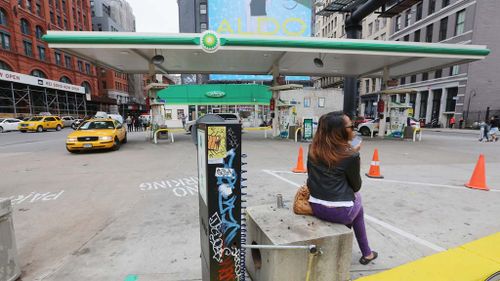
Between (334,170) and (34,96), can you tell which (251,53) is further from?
(34,96)

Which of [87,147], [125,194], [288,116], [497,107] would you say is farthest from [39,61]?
[497,107]

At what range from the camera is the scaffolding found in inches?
1185

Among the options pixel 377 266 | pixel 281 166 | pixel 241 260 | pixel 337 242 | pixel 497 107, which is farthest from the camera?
pixel 497 107

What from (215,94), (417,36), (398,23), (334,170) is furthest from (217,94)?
(398,23)

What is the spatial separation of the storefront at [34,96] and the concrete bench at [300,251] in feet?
127

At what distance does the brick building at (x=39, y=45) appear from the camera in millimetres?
32844

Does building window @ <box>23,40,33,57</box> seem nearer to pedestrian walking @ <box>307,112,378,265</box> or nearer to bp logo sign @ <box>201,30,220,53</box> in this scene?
bp logo sign @ <box>201,30,220,53</box>

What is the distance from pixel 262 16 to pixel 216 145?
31.4 metres

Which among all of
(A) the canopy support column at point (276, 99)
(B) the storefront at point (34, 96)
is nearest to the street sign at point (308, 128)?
(A) the canopy support column at point (276, 99)

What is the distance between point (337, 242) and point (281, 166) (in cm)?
557

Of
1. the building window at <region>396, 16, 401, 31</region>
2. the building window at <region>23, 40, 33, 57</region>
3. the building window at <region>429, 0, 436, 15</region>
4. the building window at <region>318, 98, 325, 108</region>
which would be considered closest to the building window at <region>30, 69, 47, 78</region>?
the building window at <region>23, 40, 33, 57</region>

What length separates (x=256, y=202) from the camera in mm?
4516

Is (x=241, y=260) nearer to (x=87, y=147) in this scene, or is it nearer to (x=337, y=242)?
(x=337, y=242)

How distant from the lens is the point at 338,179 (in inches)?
87.7
